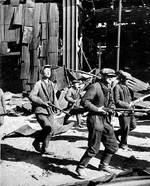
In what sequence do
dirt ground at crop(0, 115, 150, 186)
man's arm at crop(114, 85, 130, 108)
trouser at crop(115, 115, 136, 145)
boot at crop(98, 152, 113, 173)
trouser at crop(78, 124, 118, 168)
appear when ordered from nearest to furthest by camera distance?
1. trouser at crop(78, 124, 118, 168)
2. dirt ground at crop(0, 115, 150, 186)
3. boot at crop(98, 152, 113, 173)
4. man's arm at crop(114, 85, 130, 108)
5. trouser at crop(115, 115, 136, 145)

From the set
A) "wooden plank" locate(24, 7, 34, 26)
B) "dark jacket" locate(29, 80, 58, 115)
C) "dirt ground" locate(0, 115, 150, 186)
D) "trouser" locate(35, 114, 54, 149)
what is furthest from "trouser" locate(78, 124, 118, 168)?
"wooden plank" locate(24, 7, 34, 26)

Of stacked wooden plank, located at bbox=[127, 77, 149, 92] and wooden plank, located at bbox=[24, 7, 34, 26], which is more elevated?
wooden plank, located at bbox=[24, 7, 34, 26]

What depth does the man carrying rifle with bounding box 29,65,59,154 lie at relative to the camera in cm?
840

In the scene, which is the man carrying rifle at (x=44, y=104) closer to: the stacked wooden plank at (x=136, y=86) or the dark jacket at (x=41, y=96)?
the dark jacket at (x=41, y=96)

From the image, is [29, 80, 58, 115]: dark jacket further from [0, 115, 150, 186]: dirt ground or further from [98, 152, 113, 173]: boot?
[98, 152, 113, 173]: boot

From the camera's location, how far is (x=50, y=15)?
16297mm

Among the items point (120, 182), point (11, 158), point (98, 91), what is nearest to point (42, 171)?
point (11, 158)

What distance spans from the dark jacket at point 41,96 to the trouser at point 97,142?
1.42m

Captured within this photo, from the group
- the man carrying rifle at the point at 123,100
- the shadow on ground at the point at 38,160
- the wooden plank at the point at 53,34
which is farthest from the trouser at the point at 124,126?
the wooden plank at the point at 53,34

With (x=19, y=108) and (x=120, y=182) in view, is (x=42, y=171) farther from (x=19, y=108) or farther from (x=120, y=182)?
(x=19, y=108)

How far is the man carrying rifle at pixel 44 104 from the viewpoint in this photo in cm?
840

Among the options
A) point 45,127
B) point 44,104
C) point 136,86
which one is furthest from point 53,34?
point 45,127

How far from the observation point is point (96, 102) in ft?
24.3

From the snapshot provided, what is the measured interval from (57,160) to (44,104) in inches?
49.8
